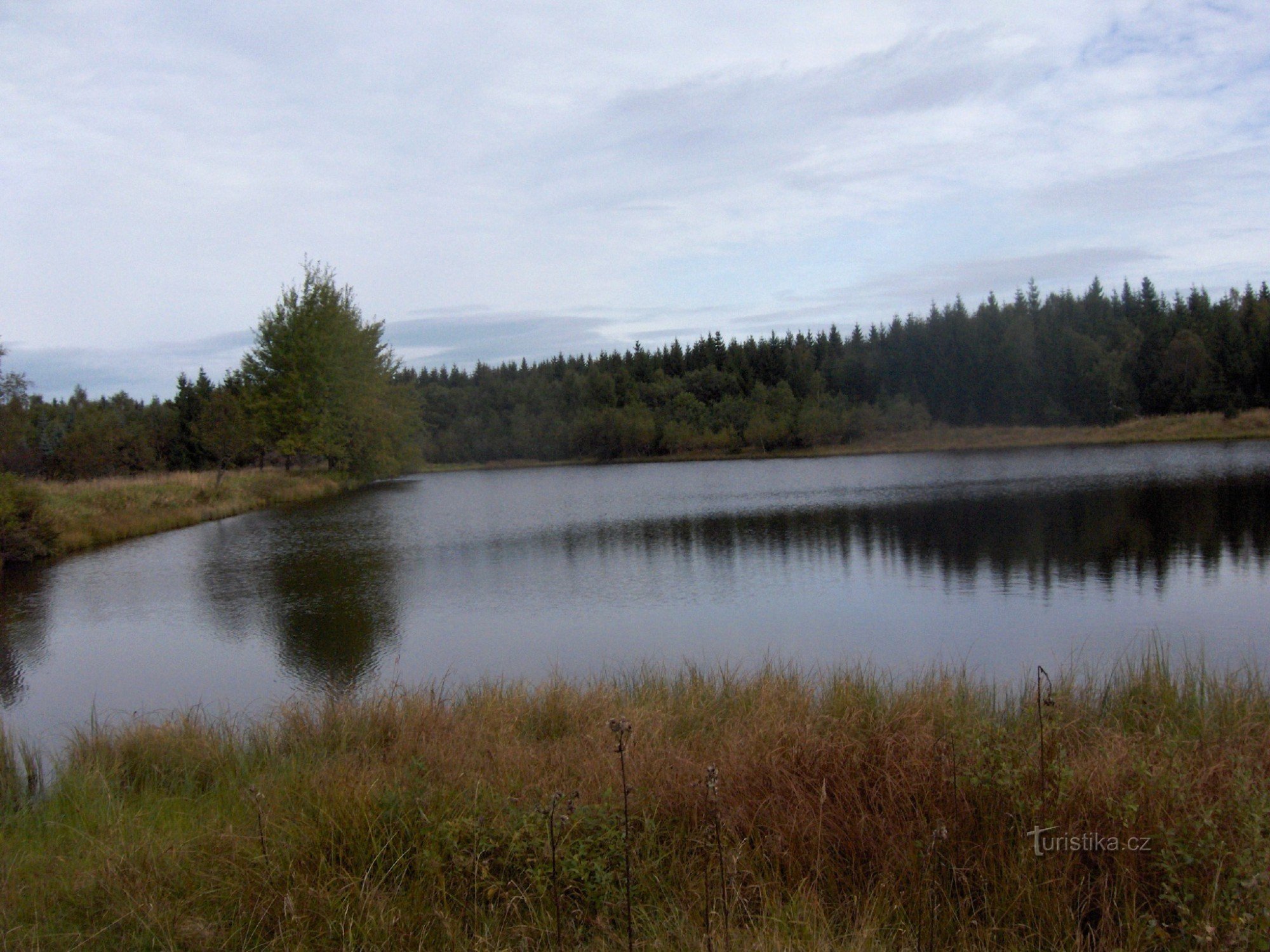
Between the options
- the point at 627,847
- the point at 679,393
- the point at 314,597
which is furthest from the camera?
the point at 679,393

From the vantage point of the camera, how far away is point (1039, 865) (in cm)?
341

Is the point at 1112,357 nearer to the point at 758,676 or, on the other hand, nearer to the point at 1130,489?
the point at 1130,489

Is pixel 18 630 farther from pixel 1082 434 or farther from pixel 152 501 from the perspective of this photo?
pixel 1082 434

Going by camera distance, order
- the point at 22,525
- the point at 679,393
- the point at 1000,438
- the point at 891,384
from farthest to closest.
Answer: the point at 679,393
the point at 891,384
the point at 1000,438
the point at 22,525

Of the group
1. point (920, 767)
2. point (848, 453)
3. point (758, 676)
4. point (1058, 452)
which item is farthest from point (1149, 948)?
point (848, 453)

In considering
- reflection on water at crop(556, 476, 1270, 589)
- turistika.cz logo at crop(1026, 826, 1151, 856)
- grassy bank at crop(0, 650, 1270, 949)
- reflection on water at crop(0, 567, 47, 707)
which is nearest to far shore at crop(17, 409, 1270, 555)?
reflection on water at crop(0, 567, 47, 707)

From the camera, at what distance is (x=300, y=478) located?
38406 mm

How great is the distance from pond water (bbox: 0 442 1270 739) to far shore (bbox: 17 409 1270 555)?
1.53 meters

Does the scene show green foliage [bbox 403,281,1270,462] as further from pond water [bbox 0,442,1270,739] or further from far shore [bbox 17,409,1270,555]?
pond water [bbox 0,442,1270,739]

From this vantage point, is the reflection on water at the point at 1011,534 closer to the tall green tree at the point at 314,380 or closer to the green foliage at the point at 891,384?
the tall green tree at the point at 314,380

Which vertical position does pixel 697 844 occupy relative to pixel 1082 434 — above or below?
above

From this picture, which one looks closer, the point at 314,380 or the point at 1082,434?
the point at 314,380

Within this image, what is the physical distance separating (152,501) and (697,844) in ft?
88.8

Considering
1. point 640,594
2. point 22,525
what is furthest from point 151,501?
point 640,594
